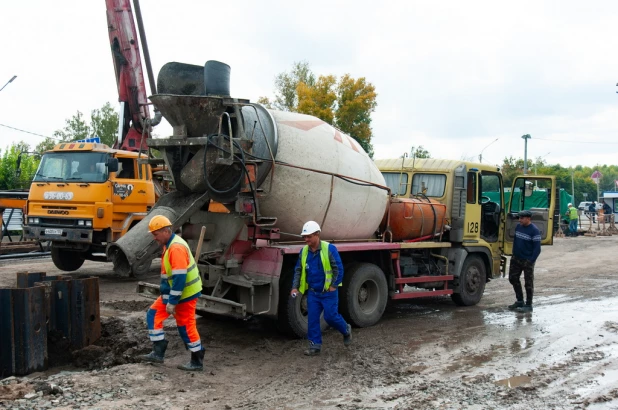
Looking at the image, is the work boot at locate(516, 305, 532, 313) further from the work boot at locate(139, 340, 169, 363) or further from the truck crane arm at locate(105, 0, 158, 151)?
the truck crane arm at locate(105, 0, 158, 151)

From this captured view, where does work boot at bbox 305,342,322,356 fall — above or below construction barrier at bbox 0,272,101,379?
below

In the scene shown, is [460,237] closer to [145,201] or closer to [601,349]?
[601,349]

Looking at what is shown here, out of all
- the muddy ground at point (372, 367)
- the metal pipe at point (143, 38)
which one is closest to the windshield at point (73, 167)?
the muddy ground at point (372, 367)

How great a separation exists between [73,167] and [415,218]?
266 inches

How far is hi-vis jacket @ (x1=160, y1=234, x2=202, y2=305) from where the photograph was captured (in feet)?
19.2

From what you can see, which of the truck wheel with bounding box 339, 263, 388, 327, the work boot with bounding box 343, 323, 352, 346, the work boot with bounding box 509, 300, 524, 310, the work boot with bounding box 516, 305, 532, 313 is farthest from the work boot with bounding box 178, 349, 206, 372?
the work boot with bounding box 509, 300, 524, 310

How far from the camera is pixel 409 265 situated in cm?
970

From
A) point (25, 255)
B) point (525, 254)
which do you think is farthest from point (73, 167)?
point (525, 254)

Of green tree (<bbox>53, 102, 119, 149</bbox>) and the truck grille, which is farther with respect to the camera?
green tree (<bbox>53, 102, 119, 149</bbox>)

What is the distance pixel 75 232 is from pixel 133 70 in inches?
186

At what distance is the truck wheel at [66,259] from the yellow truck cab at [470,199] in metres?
6.86

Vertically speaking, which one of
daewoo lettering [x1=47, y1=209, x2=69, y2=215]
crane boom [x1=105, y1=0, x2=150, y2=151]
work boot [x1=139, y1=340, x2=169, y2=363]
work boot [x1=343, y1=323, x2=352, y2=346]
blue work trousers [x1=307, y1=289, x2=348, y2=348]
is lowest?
work boot [x1=343, y1=323, x2=352, y2=346]

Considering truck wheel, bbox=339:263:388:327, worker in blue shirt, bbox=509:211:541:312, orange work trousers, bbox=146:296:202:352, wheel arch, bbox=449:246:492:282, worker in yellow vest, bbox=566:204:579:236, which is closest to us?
orange work trousers, bbox=146:296:202:352

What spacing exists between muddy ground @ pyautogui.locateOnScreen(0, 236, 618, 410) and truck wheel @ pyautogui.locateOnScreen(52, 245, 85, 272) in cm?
313
